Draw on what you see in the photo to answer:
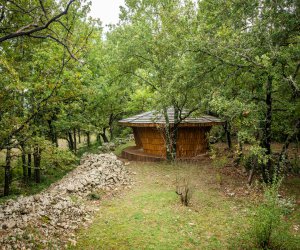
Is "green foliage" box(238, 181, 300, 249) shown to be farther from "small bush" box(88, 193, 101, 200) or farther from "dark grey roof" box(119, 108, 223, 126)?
"dark grey roof" box(119, 108, 223, 126)

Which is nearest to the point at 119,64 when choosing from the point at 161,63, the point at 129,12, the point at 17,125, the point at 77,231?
the point at 161,63

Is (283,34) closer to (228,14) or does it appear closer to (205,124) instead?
(228,14)

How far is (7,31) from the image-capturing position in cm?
713

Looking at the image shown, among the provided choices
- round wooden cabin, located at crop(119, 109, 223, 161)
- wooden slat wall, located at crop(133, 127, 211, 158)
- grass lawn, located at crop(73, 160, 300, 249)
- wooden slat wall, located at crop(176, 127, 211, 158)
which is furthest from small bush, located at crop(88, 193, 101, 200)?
wooden slat wall, located at crop(176, 127, 211, 158)

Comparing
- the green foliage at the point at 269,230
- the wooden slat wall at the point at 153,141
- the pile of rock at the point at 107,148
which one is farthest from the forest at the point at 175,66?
the pile of rock at the point at 107,148

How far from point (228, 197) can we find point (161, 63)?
7.05 meters

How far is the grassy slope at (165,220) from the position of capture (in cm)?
595

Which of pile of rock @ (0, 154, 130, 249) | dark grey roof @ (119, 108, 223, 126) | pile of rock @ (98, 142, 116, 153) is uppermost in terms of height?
dark grey roof @ (119, 108, 223, 126)

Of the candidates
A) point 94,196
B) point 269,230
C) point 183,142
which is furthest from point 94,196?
point 183,142

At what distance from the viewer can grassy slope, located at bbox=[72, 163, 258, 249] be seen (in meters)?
5.95


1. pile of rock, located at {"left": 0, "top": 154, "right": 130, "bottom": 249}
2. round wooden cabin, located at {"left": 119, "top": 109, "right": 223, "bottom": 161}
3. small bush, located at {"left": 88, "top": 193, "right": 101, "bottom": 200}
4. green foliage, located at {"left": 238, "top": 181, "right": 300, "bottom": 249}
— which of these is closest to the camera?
green foliage, located at {"left": 238, "top": 181, "right": 300, "bottom": 249}

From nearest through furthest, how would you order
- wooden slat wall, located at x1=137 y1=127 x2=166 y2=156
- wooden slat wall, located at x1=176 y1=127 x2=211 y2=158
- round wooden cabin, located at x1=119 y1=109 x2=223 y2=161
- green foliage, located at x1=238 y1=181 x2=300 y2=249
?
green foliage, located at x1=238 y1=181 x2=300 y2=249
round wooden cabin, located at x1=119 y1=109 x2=223 y2=161
wooden slat wall, located at x1=176 y1=127 x2=211 y2=158
wooden slat wall, located at x1=137 y1=127 x2=166 y2=156

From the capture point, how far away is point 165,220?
7082 mm

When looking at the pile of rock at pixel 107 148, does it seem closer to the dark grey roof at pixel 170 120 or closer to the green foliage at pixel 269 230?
the dark grey roof at pixel 170 120
